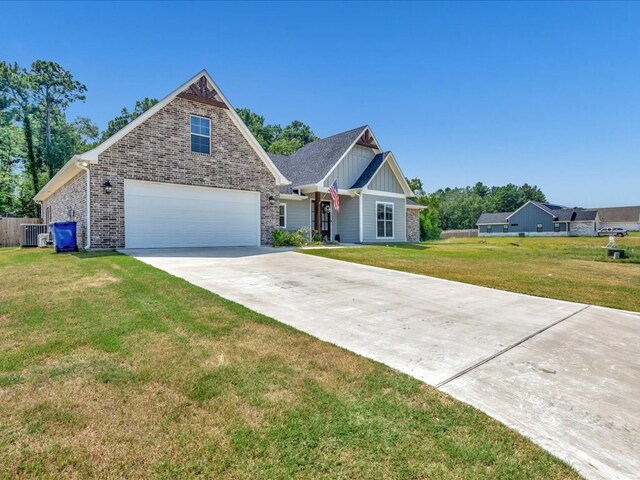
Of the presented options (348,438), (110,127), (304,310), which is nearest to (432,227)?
(304,310)

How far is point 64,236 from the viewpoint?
36.4 feet

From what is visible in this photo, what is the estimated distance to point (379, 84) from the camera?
1948 centimetres

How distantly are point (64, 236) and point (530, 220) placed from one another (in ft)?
208

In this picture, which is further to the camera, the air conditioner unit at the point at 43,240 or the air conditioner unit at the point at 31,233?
the air conditioner unit at the point at 31,233

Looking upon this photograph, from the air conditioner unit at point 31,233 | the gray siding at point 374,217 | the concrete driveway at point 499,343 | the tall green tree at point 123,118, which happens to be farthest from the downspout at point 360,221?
the tall green tree at point 123,118

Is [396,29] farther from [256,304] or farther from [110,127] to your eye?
[110,127]

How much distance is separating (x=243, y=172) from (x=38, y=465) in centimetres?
1326

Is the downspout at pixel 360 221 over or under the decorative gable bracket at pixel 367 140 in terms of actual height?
under

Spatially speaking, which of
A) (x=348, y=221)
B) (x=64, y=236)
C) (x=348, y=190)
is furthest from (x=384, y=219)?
(x=64, y=236)

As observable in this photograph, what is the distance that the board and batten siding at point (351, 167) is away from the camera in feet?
59.5

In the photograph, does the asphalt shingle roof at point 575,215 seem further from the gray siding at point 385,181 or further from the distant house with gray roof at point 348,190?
the gray siding at point 385,181

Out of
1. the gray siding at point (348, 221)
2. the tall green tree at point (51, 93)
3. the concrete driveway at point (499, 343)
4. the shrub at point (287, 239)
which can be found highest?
the tall green tree at point (51, 93)

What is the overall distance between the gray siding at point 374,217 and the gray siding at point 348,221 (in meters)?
0.40

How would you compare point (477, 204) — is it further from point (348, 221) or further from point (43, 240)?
point (43, 240)
